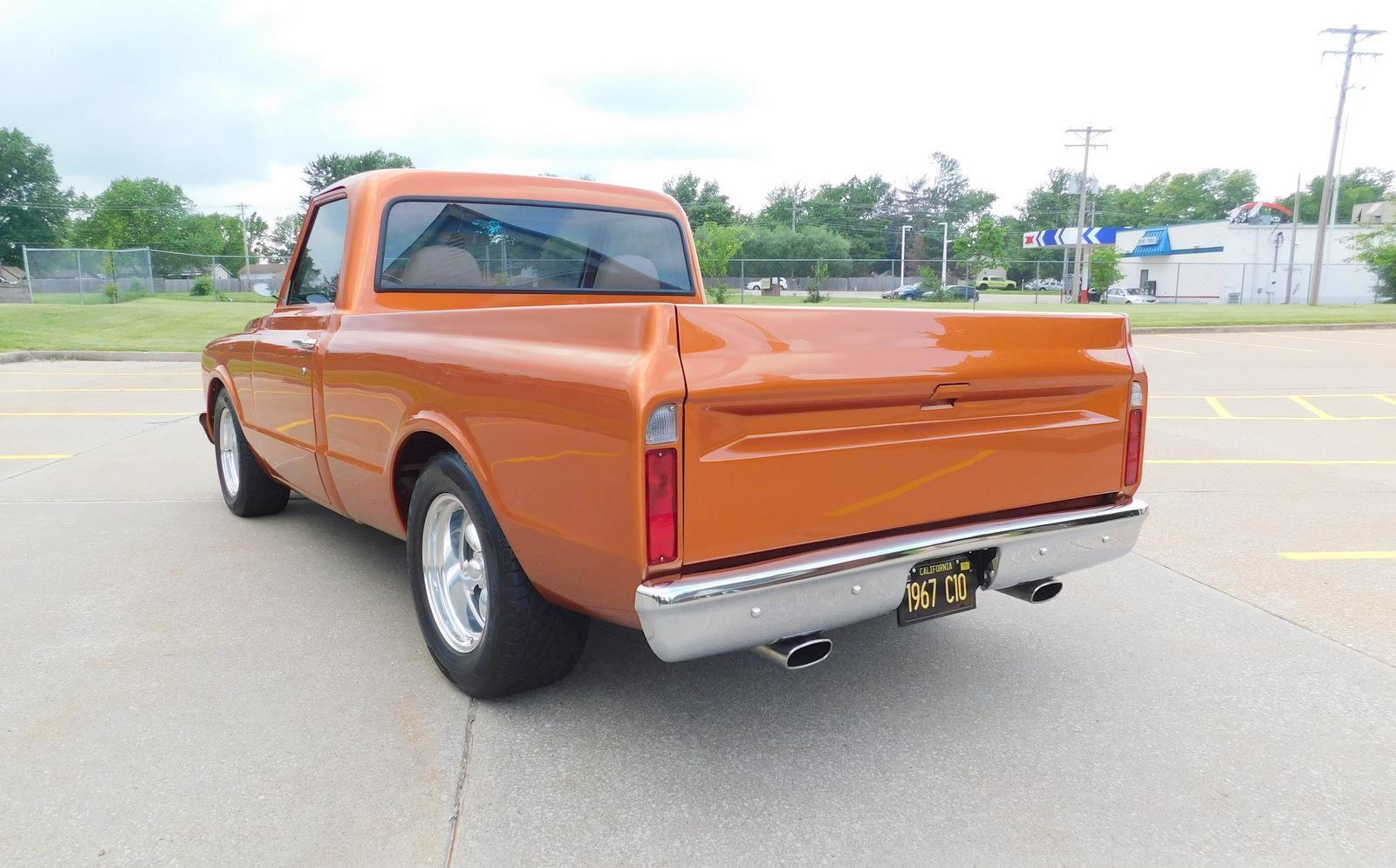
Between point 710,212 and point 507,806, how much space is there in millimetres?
76011

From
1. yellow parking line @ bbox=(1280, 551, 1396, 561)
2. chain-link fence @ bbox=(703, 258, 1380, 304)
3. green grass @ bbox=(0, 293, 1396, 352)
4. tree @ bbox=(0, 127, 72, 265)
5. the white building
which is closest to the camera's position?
yellow parking line @ bbox=(1280, 551, 1396, 561)

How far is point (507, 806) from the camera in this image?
2.61 meters

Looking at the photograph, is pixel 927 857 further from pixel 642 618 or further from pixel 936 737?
pixel 642 618

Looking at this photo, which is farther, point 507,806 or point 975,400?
point 975,400

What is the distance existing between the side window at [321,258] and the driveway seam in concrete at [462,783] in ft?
6.84

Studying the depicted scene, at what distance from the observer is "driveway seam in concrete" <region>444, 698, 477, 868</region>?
2.40 meters

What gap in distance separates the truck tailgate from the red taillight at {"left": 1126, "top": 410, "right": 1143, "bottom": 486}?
2.7 inches

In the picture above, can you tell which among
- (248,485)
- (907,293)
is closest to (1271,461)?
(248,485)

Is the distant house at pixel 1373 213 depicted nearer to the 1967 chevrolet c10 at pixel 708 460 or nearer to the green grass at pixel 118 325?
the green grass at pixel 118 325

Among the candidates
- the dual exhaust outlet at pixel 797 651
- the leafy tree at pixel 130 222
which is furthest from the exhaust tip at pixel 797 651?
the leafy tree at pixel 130 222

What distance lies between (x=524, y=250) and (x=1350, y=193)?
417ft

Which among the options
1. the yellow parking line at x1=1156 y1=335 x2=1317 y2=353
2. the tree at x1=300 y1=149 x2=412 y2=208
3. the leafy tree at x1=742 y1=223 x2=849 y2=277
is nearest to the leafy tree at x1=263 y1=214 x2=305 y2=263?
the tree at x1=300 y1=149 x2=412 y2=208

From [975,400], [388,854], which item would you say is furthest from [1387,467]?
[388,854]

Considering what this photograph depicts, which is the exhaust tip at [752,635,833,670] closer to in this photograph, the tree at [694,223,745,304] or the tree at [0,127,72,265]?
the tree at [694,223,745,304]
